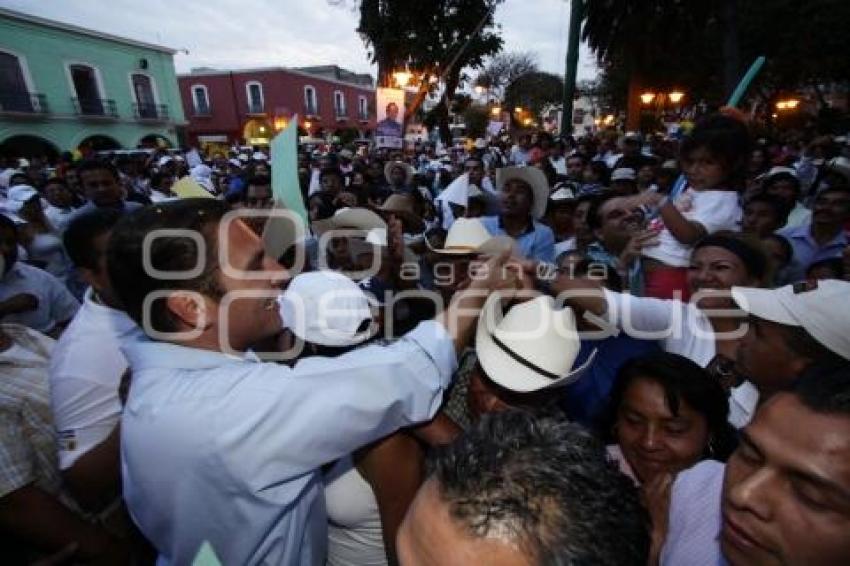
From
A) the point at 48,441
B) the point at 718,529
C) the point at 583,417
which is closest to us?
the point at 718,529

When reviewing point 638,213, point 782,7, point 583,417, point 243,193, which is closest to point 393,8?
point 782,7

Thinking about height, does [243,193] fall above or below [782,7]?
below

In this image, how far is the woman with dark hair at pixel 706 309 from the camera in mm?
2221

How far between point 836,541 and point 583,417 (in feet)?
4.54

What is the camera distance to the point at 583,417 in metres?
2.36

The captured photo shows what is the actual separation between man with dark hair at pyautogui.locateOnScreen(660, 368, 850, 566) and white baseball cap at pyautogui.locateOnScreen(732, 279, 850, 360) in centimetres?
77

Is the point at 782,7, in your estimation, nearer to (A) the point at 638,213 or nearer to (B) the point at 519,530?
(A) the point at 638,213

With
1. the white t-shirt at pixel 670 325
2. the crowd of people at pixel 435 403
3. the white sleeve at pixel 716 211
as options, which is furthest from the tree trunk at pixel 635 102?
the white t-shirt at pixel 670 325

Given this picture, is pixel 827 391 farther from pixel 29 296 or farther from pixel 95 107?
pixel 95 107

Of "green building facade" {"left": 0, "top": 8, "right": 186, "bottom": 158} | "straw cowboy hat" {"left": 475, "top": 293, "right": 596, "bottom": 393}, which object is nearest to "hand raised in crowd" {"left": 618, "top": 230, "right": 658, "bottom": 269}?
"straw cowboy hat" {"left": 475, "top": 293, "right": 596, "bottom": 393}

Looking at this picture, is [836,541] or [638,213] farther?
[638,213]

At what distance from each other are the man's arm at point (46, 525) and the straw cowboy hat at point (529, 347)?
160 centimetres

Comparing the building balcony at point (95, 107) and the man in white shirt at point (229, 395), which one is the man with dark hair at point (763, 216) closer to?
the man in white shirt at point (229, 395)

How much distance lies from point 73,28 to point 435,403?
130 feet
